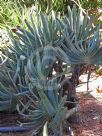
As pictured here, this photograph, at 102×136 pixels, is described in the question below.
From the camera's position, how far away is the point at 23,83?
11.8 feet

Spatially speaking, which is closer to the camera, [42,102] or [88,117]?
[42,102]

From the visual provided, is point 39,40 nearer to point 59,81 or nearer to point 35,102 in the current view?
point 59,81

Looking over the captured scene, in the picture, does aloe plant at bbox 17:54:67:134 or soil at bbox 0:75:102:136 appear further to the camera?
soil at bbox 0:75:102:136

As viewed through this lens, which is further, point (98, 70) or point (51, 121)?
point (98, 70)

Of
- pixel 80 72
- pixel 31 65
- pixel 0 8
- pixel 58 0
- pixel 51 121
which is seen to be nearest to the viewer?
pixel 51 121

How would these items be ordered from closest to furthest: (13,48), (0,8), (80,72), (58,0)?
(80,72), (13,48), (0,8), (58,0)

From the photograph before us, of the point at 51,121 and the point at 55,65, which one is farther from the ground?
the point at 55,65

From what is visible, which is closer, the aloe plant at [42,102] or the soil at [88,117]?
the aloe plant at [42,102]

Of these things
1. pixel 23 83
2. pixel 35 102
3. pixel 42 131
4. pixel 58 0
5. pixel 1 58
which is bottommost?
pixel 42 131

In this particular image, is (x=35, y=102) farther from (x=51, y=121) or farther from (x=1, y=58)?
(x=1, y=58)

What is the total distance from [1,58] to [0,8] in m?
2.82

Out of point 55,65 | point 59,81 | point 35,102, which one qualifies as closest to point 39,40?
point 55,65

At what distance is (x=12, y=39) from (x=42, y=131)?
1.24 m

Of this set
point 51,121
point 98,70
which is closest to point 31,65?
point 51,121
